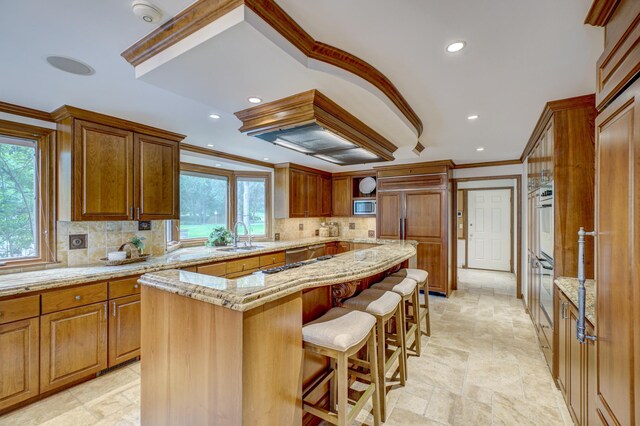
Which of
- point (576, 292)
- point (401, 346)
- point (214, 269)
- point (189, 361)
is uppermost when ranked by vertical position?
point (576, 292)

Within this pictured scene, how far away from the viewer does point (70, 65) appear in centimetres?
176

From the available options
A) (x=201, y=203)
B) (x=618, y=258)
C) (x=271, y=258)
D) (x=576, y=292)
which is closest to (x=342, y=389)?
(x=618, y=258)

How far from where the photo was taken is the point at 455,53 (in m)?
1.64

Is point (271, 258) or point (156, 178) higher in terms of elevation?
point (156, 178)

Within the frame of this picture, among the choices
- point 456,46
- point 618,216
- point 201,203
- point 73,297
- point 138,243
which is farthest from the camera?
point 201,203

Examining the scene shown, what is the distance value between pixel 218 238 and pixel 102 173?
1678 millimetres

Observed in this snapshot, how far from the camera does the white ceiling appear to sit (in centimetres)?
129

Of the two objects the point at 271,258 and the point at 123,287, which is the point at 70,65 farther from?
the point at 271,258

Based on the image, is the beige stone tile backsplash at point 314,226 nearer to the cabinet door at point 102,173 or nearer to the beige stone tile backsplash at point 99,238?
the beige stone tile backsplash at point 99,238

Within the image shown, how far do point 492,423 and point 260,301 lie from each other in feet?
6.12

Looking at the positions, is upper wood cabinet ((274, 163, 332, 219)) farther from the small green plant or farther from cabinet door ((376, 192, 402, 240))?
the small green plant

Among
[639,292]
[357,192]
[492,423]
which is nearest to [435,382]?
[492,423]

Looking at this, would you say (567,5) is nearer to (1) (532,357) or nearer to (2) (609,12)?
(2) (609,12)

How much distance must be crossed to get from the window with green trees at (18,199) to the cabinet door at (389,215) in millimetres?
4571
